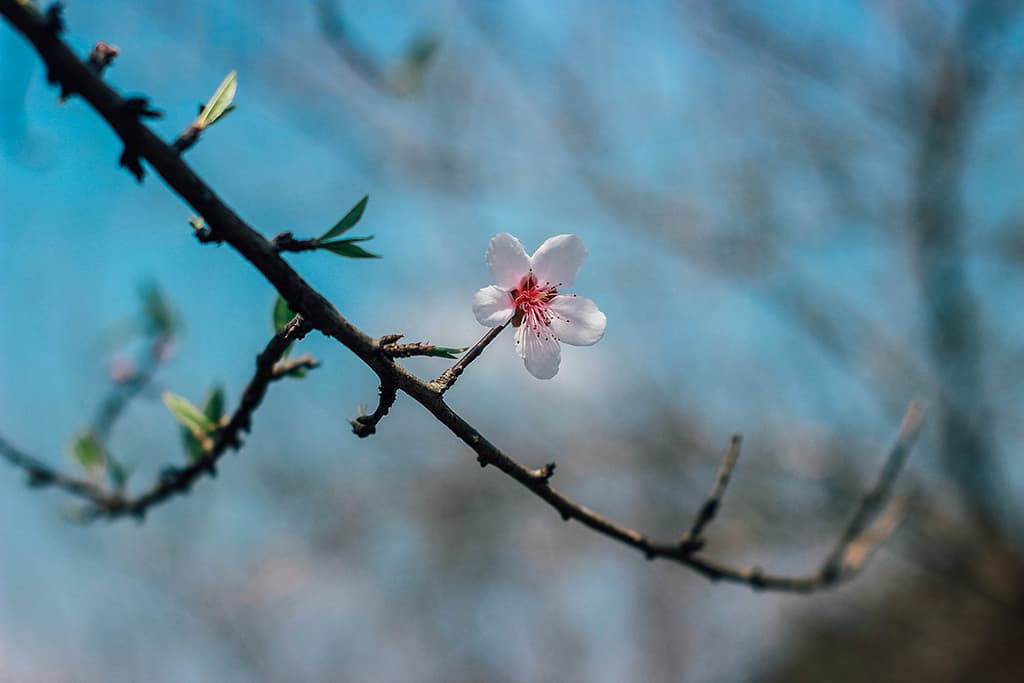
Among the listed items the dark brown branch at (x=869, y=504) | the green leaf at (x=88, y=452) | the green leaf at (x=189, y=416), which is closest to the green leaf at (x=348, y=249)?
the green leaf at (x=189, y=416)

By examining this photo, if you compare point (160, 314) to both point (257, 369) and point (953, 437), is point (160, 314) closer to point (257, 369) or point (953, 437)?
point (257, 369)

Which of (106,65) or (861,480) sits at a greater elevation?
(861,480)

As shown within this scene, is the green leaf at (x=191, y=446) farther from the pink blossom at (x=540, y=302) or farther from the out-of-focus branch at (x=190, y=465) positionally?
the pink blossom at (x=540, y=302)

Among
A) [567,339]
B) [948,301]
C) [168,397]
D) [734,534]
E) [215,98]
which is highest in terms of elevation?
[948,301]

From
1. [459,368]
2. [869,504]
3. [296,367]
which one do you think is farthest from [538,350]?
[869,504]

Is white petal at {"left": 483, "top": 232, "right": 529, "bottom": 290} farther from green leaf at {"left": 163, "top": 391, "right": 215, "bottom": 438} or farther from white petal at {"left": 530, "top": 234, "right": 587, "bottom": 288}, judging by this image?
green leaf at {"left": 163, "top": 391, "right": 215, "bottom": 438}

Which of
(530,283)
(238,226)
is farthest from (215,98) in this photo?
(530,283)
